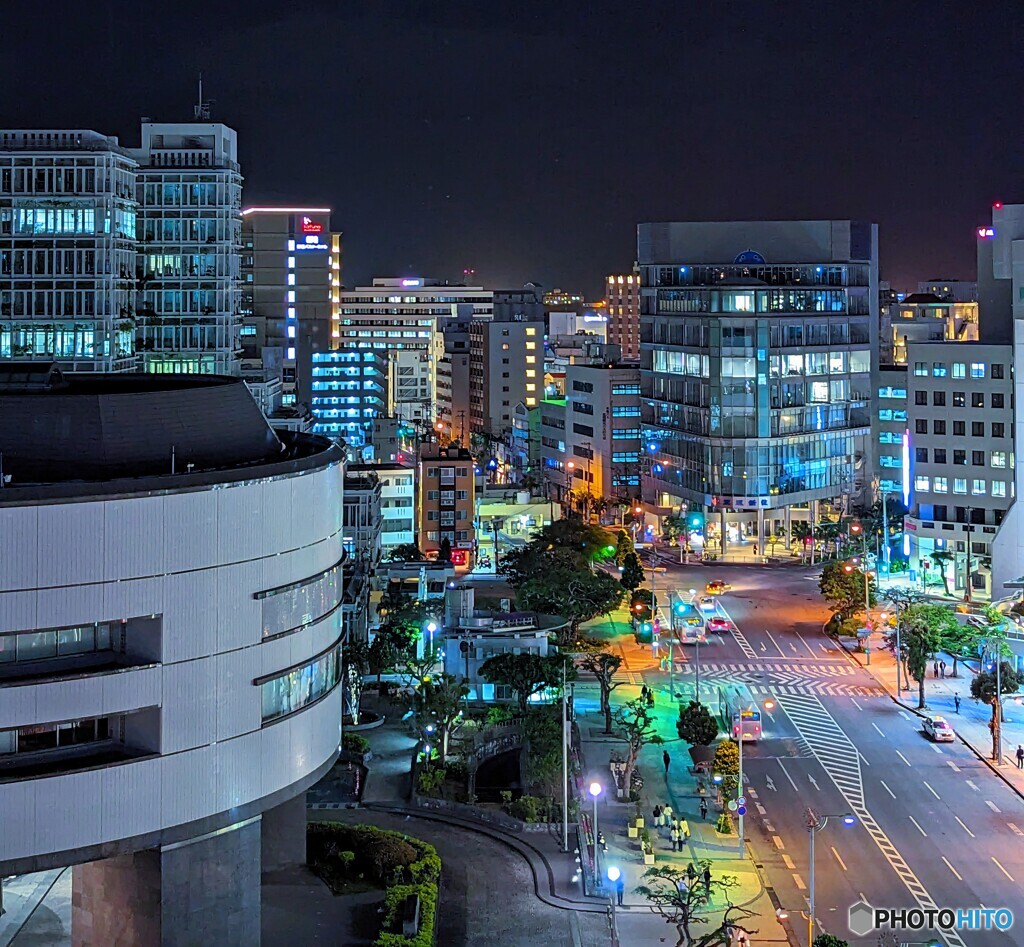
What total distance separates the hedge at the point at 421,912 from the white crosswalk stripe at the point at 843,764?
14.1m

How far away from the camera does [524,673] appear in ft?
210

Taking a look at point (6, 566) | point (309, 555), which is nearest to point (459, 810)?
point (309, 555)

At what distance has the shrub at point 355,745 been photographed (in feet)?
194

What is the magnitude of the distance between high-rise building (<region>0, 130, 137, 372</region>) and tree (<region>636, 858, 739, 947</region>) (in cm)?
4033

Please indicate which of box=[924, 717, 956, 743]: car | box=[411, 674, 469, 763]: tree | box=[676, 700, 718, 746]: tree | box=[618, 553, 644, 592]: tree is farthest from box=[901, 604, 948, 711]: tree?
box=[618, 553, 644, 592]: tree

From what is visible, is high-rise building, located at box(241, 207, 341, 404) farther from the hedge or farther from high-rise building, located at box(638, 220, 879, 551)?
the hedge

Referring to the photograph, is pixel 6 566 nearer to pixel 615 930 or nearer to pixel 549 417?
pixel 615 930

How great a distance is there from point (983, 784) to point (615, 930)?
828 inches

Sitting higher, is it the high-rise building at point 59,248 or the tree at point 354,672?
the high-rise building at point 59,248

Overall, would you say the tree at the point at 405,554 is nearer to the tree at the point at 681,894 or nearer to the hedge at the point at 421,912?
the tree at the point at 681,894

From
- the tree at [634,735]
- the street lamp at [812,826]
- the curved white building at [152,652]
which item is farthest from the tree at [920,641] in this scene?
the curved white building at [152,652]

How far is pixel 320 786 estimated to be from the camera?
182 feet

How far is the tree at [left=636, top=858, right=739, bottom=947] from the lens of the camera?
39.8 meters

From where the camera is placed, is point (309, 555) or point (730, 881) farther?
point (730, 881)
